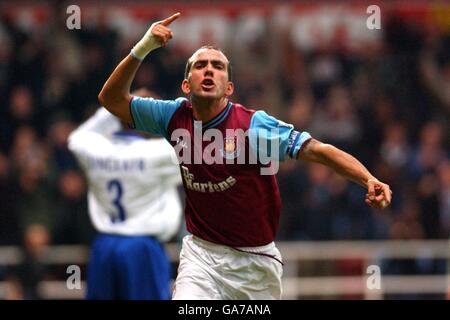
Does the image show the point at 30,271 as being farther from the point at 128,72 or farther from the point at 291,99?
the point at 128,72

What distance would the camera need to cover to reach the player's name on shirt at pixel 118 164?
10.4 m

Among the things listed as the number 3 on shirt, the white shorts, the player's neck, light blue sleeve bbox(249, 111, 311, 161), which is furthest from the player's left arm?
the number 3 on shirt

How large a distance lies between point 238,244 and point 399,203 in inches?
269

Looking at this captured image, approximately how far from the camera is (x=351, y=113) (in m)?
15.4

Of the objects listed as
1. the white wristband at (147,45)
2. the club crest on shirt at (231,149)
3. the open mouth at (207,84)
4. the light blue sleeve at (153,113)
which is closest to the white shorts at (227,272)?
the club crest on shirt at (231,149)

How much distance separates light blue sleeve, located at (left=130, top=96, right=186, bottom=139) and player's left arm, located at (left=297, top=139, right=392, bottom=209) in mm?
945

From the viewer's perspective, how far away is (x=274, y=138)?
7742 mm

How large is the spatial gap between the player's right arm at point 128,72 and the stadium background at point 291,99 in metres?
5.20

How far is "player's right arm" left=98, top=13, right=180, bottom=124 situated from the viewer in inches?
310

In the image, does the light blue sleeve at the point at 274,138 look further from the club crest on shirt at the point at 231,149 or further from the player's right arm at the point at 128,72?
the player's right arm at the point at 128,72

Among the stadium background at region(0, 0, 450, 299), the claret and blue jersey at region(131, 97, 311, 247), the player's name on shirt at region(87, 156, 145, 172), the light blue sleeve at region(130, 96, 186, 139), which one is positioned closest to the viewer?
the claret and blue jersey at region(131, 97, 311, 247)

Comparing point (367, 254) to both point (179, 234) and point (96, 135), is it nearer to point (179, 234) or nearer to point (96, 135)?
point (179, 234)

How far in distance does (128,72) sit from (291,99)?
763 cm

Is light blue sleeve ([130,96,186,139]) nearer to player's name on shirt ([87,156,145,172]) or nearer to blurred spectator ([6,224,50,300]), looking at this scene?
player's name on shirt ([87,156,145,172])
